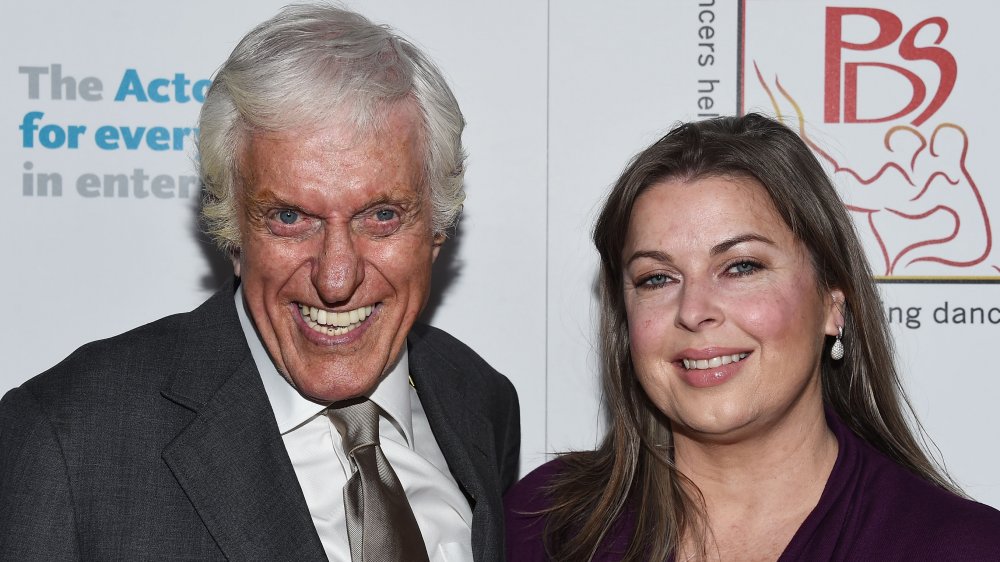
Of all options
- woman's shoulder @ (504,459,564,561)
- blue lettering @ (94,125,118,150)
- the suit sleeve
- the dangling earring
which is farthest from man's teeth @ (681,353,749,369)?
blue lettering @ (94,125,118,150)

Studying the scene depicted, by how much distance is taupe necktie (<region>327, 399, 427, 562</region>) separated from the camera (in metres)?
→ 1.65

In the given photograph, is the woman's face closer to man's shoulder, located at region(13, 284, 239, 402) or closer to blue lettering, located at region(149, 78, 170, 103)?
man's shoulder, located at region(13, 284, 239, 402)

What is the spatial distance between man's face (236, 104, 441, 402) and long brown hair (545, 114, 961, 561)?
498 mm

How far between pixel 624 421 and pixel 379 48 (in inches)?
37.0

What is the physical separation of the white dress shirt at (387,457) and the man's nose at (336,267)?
23 cm

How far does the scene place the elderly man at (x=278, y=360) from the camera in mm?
1537

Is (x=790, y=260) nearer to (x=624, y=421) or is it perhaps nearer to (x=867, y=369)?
(x=867, y=369)

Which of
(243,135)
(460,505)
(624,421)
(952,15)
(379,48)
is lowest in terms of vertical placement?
(460,505)

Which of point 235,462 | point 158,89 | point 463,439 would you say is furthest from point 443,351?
point 158,89

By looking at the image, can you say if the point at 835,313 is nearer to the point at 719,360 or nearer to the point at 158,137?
the point at 719,360

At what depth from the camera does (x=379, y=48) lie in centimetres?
168

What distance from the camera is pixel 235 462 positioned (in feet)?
5.30

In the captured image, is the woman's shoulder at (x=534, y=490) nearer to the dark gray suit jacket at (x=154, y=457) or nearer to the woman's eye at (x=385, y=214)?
the dark gray suit jacket at (x=154, y=457)

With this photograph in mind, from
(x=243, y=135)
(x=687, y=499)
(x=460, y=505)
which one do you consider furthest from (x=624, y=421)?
(x=243, y=135)
